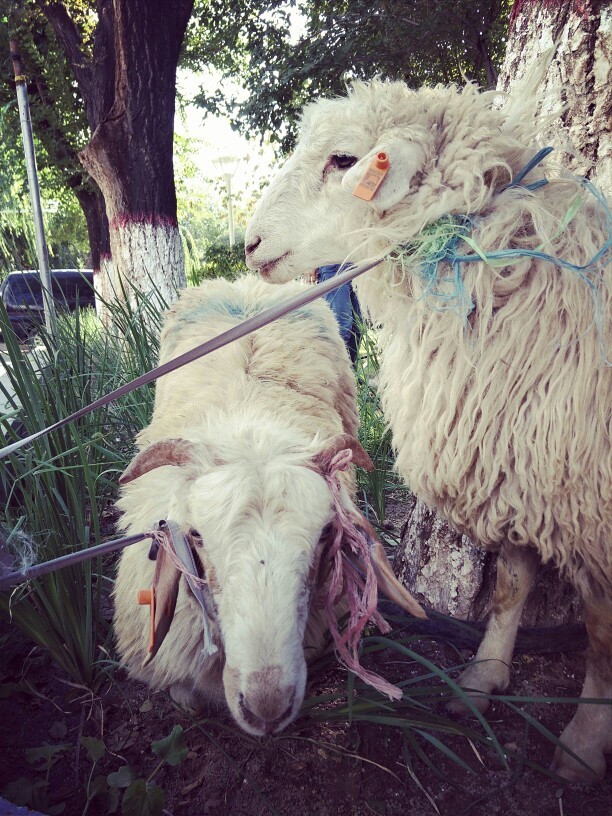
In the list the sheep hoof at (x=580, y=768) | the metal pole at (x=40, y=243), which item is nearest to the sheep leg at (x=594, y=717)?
the sheep hoof at (x=580, y=768)

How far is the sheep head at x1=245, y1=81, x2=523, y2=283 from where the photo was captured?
143 centimetres

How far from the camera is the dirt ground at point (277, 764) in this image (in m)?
1.49

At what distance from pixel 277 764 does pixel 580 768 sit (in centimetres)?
77

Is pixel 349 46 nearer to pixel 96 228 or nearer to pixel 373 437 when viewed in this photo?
pixel 96 228

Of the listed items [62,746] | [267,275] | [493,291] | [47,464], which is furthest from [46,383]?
[493,291]

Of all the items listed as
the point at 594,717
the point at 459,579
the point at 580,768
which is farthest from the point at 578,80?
the point at 580,768

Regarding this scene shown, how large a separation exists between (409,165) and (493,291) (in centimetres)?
36

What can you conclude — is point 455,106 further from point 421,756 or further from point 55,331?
point 55,331

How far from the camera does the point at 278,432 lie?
1679mm

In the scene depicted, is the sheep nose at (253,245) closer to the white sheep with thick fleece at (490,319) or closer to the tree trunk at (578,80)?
the white sheep with thick fleece at (490,319)

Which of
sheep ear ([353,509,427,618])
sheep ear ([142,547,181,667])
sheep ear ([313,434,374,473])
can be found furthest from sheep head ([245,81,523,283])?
sheep ear ([142,547,181,667])

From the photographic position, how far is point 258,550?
128cm

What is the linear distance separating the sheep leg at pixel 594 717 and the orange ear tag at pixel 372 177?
115 cm

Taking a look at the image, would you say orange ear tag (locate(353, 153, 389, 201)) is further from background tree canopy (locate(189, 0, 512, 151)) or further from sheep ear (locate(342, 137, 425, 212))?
background tree canopy (locate(189, 0, 512, 151))
